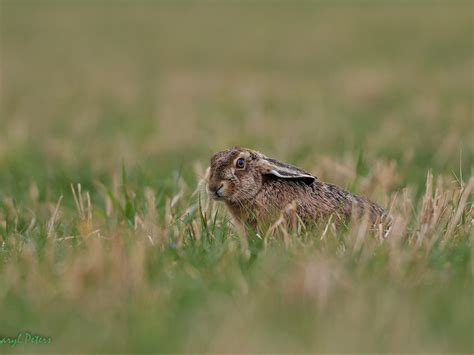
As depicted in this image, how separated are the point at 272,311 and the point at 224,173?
6.10ft

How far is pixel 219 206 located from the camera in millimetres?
6242

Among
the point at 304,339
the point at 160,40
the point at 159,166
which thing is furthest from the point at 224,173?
the point at 160,40

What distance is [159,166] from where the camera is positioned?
355 inches

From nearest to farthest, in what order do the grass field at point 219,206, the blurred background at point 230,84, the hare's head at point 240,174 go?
the grass field at point 219,206 → the hare's head at point 240,174 → the blurred background at point 230,84

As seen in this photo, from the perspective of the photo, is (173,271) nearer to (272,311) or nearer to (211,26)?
(272,311)

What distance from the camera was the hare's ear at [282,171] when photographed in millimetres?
5723

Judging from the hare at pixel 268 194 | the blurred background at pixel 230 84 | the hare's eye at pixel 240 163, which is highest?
the hare's eye at pixel 240 163

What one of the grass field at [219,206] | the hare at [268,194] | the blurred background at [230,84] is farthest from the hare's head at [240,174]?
the blurred background at [230,84]

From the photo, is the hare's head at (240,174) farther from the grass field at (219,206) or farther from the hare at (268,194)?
the grass field at (219,206)

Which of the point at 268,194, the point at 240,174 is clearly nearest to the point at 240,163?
the point at 240,174

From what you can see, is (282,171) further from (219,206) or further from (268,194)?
(219,206)

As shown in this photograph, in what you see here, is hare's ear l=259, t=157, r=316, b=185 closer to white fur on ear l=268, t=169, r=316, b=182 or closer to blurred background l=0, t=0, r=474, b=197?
white fur on ear l=268, t=169, r=316, b=182

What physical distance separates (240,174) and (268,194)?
0.22 m

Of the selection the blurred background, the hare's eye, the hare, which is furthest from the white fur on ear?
the blurred background
